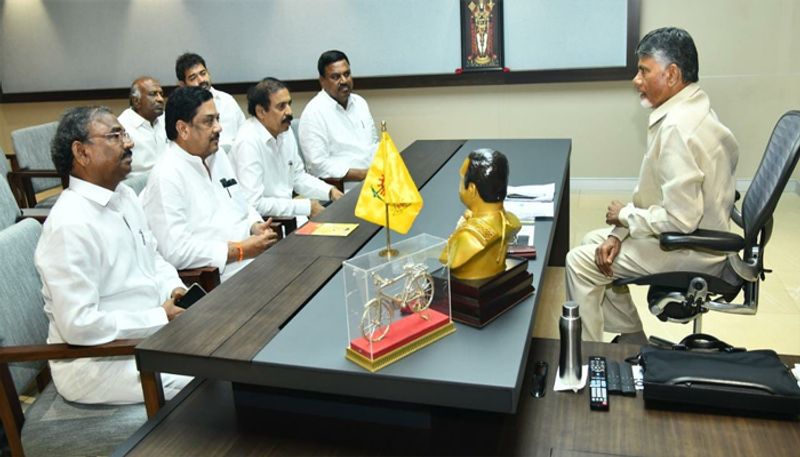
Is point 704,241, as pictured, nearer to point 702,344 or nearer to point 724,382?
point 702,344

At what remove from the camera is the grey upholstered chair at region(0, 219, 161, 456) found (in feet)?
6.08

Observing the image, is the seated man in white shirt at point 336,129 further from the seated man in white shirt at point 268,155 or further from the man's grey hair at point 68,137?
the man's grey hair at point 68,137

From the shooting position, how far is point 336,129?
457cm

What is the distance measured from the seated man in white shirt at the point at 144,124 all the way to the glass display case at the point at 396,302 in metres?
3.30

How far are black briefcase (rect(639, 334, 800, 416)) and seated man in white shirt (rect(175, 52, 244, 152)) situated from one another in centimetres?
355

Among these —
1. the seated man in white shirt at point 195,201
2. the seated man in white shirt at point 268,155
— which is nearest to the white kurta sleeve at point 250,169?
the seated man in white shirt at point 268,155

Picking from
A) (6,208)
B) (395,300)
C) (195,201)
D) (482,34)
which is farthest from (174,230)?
(482,34)

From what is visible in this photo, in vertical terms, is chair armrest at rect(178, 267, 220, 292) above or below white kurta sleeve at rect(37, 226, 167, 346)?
below

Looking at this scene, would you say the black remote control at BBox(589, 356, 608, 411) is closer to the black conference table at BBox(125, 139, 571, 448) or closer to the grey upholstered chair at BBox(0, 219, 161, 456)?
the black conference table at BBox(125, 139, 571, 448)

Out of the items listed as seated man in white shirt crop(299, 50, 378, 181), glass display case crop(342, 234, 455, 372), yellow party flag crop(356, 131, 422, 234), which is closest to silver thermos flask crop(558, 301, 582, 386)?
glass display case crop(342, 234, 455, 372)

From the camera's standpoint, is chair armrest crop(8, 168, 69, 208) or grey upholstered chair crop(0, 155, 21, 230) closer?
grey upholstered chair crop(0, 155, 21, 230)

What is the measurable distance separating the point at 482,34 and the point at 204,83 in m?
2.13

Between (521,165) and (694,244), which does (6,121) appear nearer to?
(521,165)

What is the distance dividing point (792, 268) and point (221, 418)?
11.1 feet
